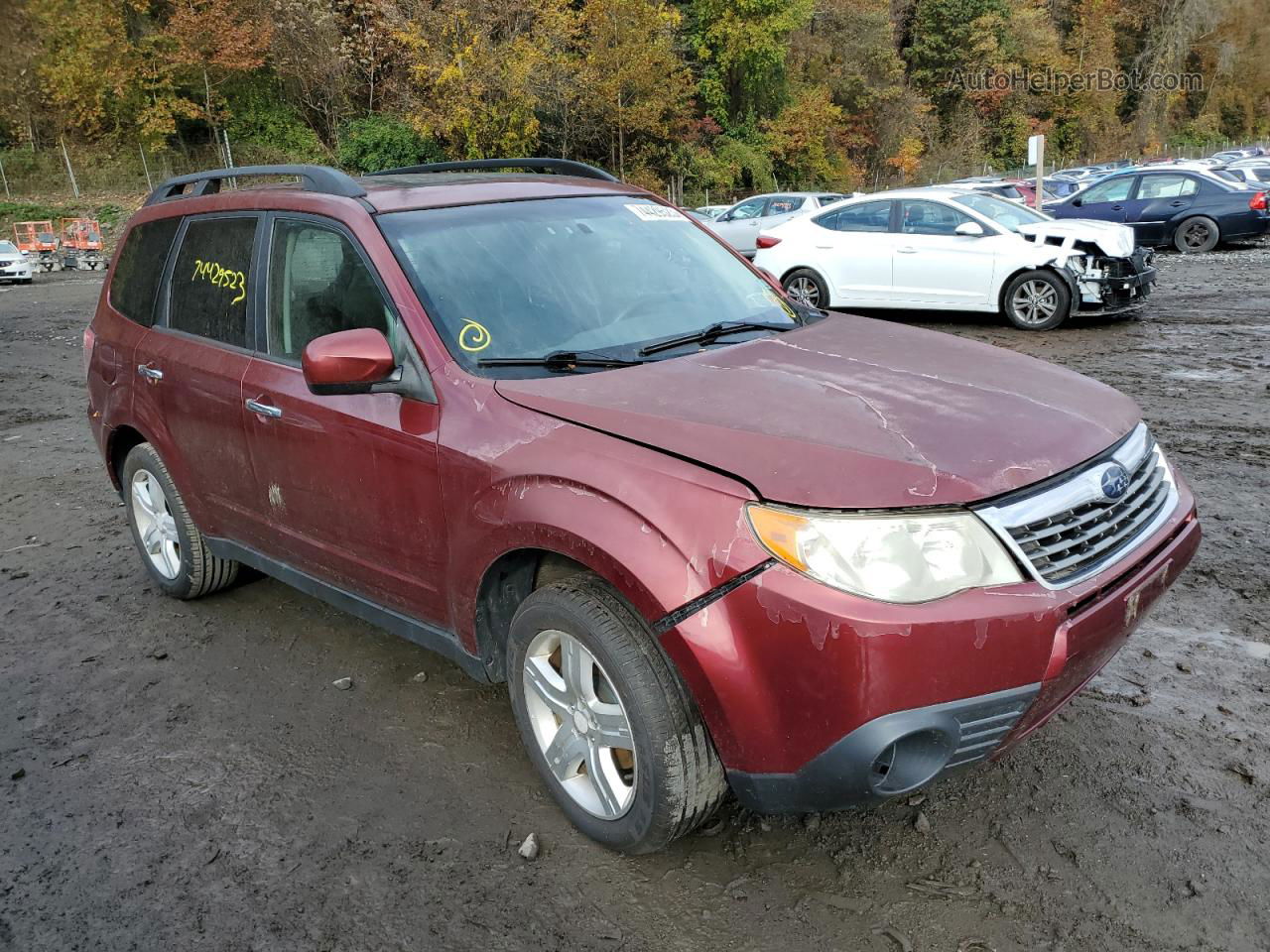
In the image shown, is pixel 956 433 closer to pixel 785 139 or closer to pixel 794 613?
pixel 794 613

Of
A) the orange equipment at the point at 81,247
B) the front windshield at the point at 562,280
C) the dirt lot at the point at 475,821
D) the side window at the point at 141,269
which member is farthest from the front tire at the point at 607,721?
the orange equipment at the point at 81,247

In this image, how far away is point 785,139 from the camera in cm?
5088

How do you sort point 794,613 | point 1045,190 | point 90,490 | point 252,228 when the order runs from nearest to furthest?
point 794,613, point 252,228, point 90,490, point 1045,190

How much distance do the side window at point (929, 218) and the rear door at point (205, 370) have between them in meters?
9.31

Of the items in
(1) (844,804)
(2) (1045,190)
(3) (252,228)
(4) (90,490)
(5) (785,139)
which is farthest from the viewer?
(5) (785,139)

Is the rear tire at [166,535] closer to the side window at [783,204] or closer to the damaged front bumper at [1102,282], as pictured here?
the damaged front bumper at [1102,282]

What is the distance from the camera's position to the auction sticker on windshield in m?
3.86

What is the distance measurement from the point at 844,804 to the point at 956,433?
931 millimetres

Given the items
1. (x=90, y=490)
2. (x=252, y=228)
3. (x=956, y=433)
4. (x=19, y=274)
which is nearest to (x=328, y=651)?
(x=252, y=228)

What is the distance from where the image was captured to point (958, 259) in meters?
11.4

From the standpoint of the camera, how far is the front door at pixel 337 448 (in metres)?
3.07

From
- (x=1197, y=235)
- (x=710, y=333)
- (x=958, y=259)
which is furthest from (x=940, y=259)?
(x=1197, y=235)

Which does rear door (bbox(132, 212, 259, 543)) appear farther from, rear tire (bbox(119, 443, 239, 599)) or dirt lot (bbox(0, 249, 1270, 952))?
dirt lot (bbox(0, 249, 1270, 952))

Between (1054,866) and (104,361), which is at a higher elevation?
(104,361)
